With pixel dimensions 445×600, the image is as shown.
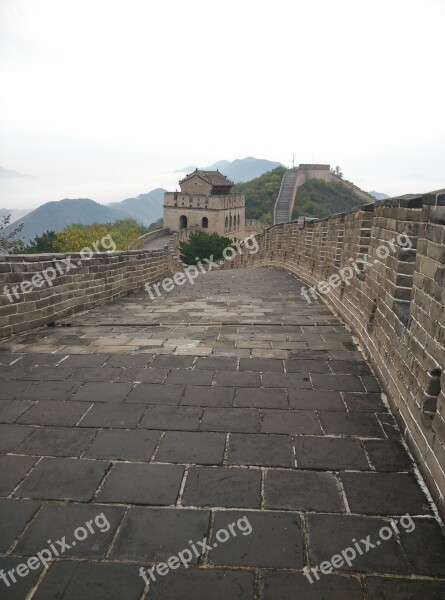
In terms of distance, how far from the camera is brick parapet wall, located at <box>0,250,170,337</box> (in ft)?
15.3

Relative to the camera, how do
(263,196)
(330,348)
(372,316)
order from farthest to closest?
(263,196) < (330,348) < (372,316)

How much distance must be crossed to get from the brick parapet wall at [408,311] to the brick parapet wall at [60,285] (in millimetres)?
4015

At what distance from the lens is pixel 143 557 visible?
172 cm

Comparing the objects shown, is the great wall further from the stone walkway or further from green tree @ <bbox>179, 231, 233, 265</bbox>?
green tree @ <bbox>179, 231, 233, 265</bbox>

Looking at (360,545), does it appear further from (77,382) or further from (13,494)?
(77,382)

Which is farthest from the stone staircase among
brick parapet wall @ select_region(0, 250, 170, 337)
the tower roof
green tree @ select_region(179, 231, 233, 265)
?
brick parapet wall @ select_region(0, 250, 170, 337)

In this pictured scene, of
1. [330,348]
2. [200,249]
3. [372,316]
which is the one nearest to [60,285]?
[330,348]

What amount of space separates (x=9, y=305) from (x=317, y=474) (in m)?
4.01

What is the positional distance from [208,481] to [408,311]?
1.84 metres

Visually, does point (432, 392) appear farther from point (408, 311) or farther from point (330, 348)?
point (330, 348)

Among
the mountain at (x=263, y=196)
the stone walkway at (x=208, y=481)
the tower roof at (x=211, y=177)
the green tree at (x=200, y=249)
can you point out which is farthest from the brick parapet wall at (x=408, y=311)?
→ the mountain at (x=263, y=196)

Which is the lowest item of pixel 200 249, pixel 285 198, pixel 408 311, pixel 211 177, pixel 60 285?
pixel 200 249

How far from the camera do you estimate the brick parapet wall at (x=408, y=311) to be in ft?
7.12

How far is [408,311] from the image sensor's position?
2.86 meters
